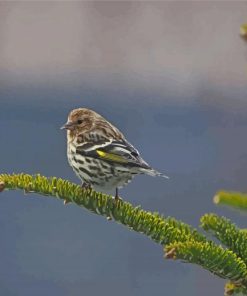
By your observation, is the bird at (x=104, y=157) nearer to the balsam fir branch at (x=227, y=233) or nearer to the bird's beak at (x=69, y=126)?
the bird's beak at (x=69, y=126)

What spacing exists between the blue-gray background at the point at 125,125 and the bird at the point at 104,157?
6.46 ft

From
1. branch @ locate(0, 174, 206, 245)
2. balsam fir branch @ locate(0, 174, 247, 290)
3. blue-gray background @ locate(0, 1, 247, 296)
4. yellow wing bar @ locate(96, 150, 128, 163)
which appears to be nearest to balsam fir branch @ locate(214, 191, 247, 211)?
balsam fir branch @ locate(0, 174, 247, 290)

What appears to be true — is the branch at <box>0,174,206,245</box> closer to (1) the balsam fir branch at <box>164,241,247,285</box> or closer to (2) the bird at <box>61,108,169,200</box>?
(1) the balsam fir branch at <box>164,241,247,285</box>

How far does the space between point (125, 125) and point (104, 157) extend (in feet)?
22.3

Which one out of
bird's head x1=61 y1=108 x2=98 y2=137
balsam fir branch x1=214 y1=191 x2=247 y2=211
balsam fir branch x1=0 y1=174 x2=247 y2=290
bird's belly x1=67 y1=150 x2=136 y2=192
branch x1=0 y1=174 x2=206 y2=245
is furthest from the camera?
bird's head x1=61 y1=108 x2=98 y2=137

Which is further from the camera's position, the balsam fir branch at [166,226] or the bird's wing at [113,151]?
the bird's wing at [113,151]

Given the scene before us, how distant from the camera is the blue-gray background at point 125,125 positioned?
7746mm

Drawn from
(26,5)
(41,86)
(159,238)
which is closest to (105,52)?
(26,5)

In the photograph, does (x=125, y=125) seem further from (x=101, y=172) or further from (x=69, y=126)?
(x=101, y=172)

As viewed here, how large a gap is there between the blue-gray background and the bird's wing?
2.00 metres

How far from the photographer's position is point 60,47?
15930 millimetres

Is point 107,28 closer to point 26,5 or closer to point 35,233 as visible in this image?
point 26,5

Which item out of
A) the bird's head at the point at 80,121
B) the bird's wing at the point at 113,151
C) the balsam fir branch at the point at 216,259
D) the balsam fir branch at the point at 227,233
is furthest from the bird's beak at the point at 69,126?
the balsam fir branch at the point at 216,259

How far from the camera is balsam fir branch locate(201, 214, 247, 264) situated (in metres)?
2.02
